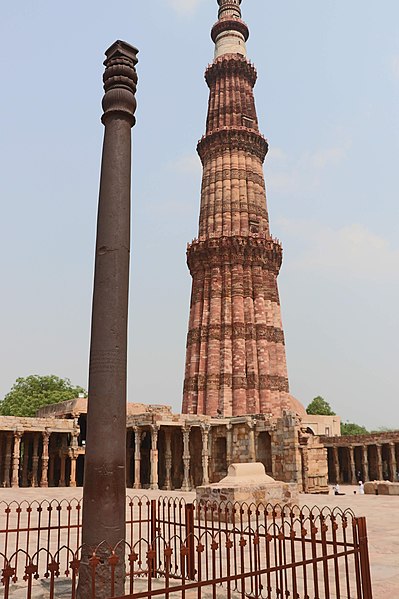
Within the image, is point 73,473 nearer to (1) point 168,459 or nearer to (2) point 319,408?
(1) point 168,459

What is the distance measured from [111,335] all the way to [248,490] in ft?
32.0

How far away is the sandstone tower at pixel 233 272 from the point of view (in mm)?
33812

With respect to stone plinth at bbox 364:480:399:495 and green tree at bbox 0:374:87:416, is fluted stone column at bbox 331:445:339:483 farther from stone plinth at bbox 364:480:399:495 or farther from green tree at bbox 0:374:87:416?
green tree at bbox 0:374:87:416

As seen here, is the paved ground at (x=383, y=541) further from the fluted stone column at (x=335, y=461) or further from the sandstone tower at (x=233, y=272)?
the fluted stone column at (x=335, y=461)

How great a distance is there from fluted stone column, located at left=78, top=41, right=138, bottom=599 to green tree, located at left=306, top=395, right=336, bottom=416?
5977cm

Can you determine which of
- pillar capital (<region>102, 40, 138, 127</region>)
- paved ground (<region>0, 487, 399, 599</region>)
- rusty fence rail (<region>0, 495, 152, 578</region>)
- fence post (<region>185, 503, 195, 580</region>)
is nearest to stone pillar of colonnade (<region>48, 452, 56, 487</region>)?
paved ground (<region>0, 487, 399, 599</region>)

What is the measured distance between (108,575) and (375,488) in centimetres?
2063

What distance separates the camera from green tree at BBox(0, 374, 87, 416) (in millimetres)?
46188

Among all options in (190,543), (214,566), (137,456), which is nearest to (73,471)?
(137,456)

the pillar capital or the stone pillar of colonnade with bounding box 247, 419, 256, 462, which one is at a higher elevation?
the pillar capital

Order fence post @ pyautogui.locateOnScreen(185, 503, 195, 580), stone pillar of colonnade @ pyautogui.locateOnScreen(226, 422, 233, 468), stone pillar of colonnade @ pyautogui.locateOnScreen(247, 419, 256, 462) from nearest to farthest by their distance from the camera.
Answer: fence post @ pyautogui.locateOnScreen(185, 503, 195, 580) < stone pillar of colonnade @ pyautogui.locateOnScreen(247, 419, 256, 462) < stone pillar of colonnade @ pyautogui.locateOnScreen(226, 422, 233, 468)

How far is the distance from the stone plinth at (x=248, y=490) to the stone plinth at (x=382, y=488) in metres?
8.52

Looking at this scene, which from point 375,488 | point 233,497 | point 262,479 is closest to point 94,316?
point 233,497

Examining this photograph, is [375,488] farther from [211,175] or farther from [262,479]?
[211,175]
